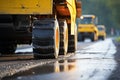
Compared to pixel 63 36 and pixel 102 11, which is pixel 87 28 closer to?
pixel 63 36

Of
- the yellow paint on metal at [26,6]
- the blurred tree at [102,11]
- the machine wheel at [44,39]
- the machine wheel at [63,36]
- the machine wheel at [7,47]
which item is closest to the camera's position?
the machine wheel at [44,39]

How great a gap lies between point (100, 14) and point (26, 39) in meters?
111

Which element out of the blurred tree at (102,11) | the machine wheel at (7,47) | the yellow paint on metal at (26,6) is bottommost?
the blurred tree at (102,11)

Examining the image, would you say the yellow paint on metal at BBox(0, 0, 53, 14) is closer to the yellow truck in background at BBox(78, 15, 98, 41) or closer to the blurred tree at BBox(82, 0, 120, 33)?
the yellow truck in background at BBox(78, 15, 98, 41)

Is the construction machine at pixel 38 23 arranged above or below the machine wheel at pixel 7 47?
above

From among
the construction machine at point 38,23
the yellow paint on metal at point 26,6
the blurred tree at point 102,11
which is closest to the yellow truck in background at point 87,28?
the construction machine at point 38,23

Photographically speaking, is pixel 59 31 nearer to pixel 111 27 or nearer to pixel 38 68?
pixel 38 68

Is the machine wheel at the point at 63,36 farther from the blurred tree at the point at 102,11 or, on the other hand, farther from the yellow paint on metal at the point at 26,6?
the blurred tree at the point at 102,11

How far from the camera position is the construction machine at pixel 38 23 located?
56.5 ft

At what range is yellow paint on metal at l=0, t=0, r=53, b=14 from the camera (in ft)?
57.2

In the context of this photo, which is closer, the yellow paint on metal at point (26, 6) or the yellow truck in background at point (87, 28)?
the yellow paint on metal at point (26, 6)

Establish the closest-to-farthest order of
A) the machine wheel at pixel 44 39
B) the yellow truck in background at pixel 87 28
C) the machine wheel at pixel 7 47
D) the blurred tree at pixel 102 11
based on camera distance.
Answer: the machine wheel at pixel 44 39, the machine wheel at pixel 7 47, the yellow truck in background at pixel 87 28, the blurred tree at pixel 102 11

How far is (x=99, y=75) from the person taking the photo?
11875 millimetres

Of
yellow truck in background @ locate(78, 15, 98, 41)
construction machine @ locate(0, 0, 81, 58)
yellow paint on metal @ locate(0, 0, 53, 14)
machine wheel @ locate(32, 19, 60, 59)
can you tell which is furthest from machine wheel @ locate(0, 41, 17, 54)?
yellow truck in background @ locate(78, 15, 98, 41)
